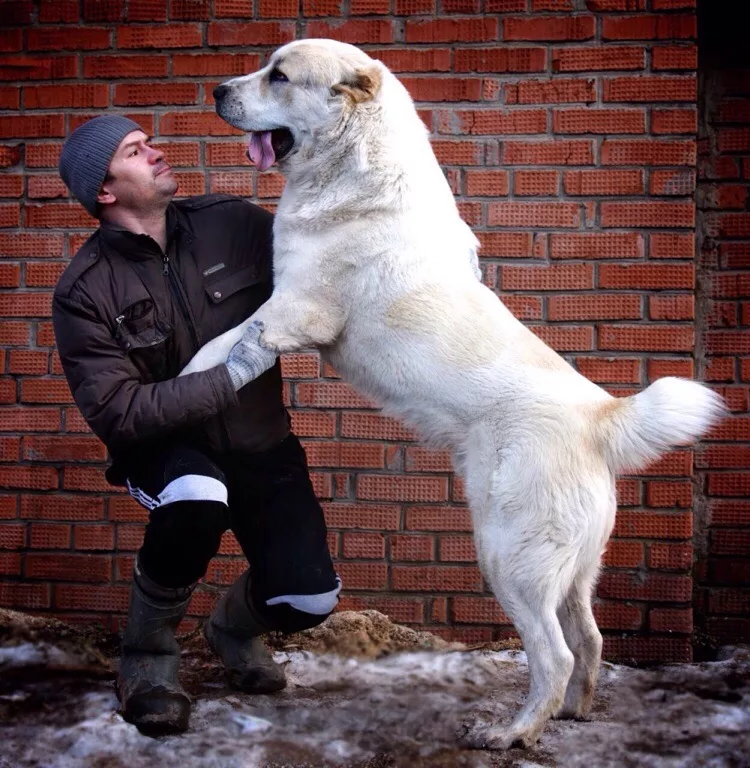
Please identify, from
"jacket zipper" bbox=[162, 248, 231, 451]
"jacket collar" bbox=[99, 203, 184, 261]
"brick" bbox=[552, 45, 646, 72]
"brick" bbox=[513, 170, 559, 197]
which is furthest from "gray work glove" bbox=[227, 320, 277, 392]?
"brick" bbox=[552, 45, 646, 72]

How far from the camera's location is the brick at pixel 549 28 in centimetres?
334

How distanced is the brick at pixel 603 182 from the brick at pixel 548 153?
49 mm

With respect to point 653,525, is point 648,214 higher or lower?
higher

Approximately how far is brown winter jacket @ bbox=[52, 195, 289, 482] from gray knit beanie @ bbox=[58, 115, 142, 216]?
126mm

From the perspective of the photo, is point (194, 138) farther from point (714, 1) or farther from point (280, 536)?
point (714, 1)

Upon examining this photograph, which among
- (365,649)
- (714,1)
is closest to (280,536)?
(365,649)

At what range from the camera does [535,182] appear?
339cm

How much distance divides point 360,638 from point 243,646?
57 centimetres

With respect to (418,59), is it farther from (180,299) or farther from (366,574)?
(366,574)

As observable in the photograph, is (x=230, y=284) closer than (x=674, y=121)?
Yes

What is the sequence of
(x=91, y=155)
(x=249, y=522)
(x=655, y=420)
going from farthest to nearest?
(x=249, y=522) < (x=91, y=155) < (x=655, y=420)

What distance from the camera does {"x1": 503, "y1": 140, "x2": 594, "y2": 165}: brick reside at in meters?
3.36

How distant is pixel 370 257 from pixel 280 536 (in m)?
0.90

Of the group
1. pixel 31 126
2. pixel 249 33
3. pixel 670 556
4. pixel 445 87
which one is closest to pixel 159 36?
pixel 249 33
